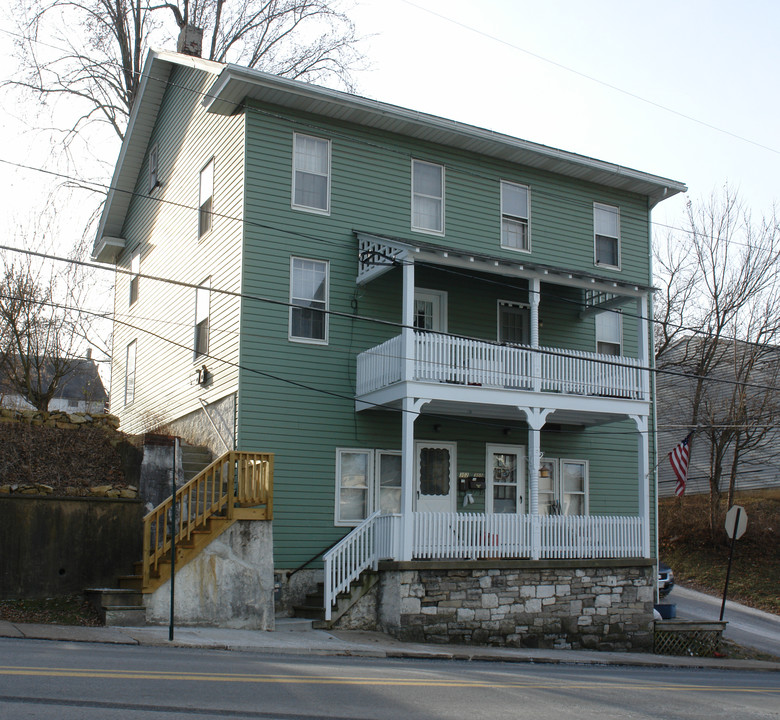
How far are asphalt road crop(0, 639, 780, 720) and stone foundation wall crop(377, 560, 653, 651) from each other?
2666 millimetres

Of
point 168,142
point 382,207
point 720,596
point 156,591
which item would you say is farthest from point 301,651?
point 720,596

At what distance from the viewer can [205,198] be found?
20219mm

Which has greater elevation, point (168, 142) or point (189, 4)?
point (189, 4)

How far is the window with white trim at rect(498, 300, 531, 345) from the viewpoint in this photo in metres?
21.0

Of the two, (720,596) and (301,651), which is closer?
(301,651)

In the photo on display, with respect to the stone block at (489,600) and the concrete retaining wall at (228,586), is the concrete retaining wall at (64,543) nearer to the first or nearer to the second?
the concrete retaining wall at (228,586)

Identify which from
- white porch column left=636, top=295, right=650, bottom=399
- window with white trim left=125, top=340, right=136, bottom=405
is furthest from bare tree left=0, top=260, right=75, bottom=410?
white porch column left=636, top=295, right=650, bottom=399

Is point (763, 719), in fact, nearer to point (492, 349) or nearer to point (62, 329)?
point (492, 349)

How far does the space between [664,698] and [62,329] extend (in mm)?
21661

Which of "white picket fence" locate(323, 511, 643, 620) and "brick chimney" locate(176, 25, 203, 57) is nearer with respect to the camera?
"white picket fence" locate(323, 511, 643, 620)

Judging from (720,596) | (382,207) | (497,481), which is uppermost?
(382,207)

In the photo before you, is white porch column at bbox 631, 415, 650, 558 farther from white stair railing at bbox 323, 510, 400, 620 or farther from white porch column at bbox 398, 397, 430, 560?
white stair railing at bbox 323, 510, 400, 620

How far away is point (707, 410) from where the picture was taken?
1220 inches

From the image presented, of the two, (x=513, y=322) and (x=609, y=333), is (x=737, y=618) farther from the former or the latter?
(x=513, y=322)
